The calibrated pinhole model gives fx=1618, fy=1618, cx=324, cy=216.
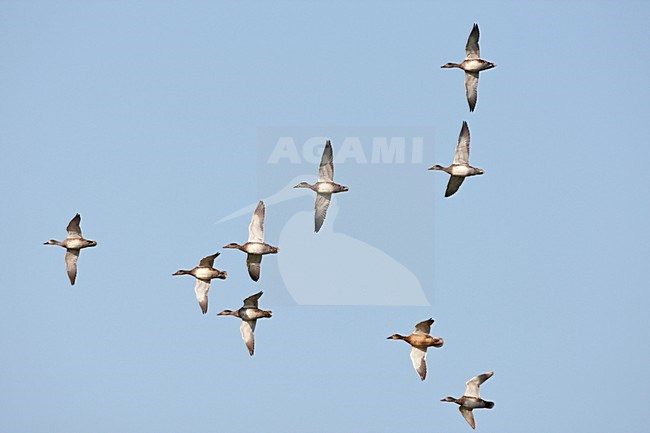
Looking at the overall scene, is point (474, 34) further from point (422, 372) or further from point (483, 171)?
point (422, 372)

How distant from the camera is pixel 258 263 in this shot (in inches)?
2483

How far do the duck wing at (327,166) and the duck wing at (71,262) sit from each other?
1061cm

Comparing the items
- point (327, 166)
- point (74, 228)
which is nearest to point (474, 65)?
point (327, 166)

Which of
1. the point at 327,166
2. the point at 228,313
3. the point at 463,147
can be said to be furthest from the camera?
the point at 228,313

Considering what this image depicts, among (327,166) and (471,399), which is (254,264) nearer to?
(327,166)

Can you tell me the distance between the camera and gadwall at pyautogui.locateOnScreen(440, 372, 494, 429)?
60.9 m

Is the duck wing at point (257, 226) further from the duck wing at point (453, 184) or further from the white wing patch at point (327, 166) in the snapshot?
the duck wing at point (453, 184)

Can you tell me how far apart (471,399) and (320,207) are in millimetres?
9507

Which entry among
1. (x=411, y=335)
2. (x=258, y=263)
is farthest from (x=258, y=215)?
(x=411, y=335)

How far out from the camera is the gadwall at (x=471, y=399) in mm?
60906

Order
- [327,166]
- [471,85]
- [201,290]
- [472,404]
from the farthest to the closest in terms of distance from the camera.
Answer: [201,290], [471,85], [327,166], [472,404]

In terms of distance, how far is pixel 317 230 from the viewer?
208ft

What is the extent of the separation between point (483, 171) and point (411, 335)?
22.3ft

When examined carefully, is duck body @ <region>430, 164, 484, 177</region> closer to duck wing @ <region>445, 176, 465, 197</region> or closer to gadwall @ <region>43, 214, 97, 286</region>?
duck wing @ <region>445, 176, 465, 197</region>
